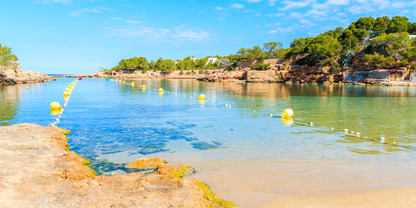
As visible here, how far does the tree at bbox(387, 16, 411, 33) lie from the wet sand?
8396 cm

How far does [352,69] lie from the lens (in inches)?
2525

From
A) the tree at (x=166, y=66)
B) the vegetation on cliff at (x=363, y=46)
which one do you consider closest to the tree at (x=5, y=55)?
the vegetation on cliff at (x=363, y=46)

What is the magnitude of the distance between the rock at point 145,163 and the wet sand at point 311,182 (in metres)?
1.09

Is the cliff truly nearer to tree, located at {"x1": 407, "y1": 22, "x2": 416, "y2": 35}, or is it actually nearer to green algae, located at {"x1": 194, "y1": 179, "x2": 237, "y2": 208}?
green algae, located at {"x1": 194, "y1": 179, "x2": 237, "y2": 208}

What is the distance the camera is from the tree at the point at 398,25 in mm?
70500

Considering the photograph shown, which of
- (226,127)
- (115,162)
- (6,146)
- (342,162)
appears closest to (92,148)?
(115,162)

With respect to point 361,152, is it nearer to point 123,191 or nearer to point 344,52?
point 123,191

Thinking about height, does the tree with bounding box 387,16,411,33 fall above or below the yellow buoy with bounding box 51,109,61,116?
above

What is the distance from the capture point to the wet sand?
17.3 ft

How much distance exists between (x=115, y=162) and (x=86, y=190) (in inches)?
113

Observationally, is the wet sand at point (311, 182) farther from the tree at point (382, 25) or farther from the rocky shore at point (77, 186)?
the tree at point (382, 25)

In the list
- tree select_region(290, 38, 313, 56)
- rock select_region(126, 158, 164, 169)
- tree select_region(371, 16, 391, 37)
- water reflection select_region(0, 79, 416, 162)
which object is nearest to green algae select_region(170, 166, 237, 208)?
rock select_region(126, 158, 164, 169)

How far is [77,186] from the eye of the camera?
505cm

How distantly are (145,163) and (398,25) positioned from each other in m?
89.9
